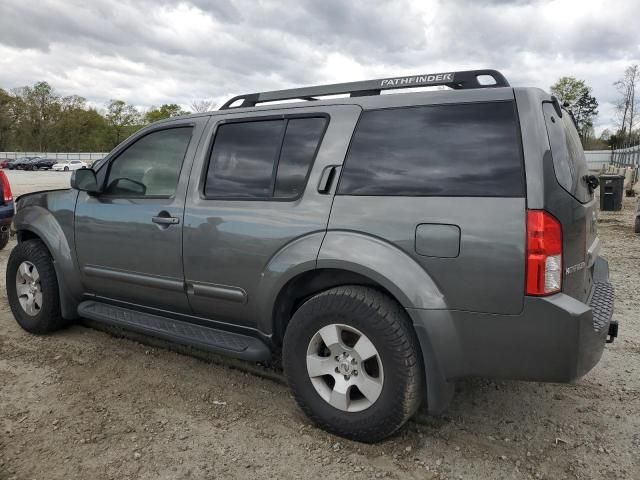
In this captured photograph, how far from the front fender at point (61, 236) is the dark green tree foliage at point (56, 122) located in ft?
237

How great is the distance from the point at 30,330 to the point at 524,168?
13.2ft

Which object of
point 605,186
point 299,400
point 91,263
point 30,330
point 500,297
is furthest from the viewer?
point 605,186

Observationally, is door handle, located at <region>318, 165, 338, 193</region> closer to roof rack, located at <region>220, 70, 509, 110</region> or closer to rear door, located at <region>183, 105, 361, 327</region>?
rear door, located at <region>183, 105, 361, 327</region>

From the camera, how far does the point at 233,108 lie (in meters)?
3.56

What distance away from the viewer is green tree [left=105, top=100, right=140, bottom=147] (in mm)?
82938

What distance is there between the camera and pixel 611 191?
47.4 feet

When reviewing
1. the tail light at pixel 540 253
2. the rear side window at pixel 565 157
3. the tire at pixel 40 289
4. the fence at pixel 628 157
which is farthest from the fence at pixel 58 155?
the tail light at pixel 540 253

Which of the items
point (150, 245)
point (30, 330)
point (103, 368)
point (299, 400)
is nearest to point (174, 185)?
point (150, 245)

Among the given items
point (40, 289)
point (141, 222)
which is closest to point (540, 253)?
point (141, 222)

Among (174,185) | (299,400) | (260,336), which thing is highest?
(174,185)

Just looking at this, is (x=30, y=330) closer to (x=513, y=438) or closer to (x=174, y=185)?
(x=174, y=185)

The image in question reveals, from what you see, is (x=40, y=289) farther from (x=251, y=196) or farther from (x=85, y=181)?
(x=251, y=196)

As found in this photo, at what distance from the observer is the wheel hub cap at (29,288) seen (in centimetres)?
435

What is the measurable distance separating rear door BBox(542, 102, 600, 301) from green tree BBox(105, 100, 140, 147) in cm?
8710
